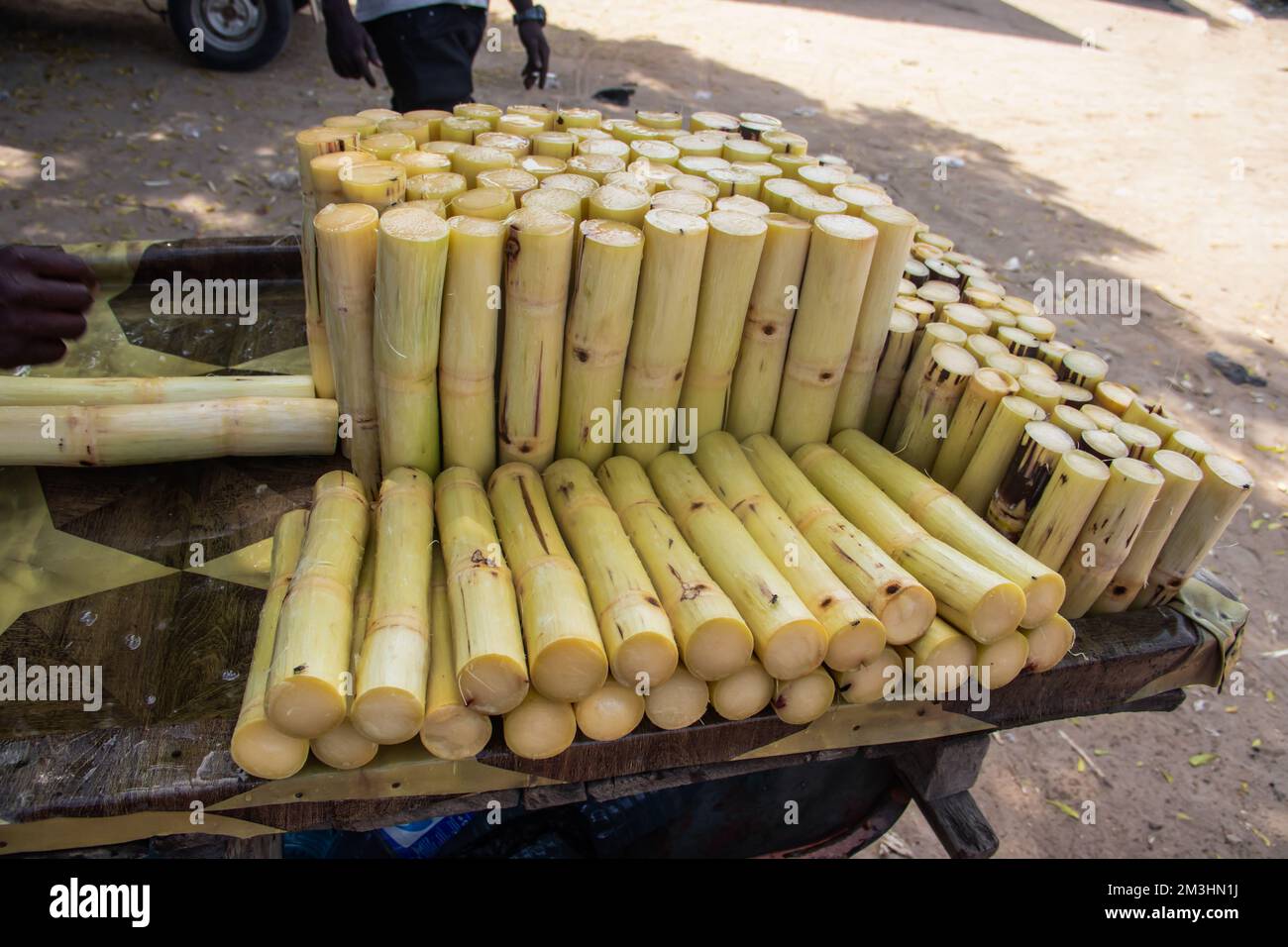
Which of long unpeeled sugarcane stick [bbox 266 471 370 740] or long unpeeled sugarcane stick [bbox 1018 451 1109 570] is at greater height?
long unpeeled sugarcane stick [bbox 1018 451 1109 570]

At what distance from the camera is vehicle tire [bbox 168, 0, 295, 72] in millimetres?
7934

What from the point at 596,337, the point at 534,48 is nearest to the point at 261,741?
the point at 596,337

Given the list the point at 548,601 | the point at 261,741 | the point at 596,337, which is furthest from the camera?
the point at 596,337

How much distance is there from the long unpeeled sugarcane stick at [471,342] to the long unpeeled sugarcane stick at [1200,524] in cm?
175

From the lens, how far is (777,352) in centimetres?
230

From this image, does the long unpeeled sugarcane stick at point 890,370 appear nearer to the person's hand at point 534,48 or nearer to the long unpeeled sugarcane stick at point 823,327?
the long unpeeled sugarcane stick at point 823,327

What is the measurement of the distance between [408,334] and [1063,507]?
1568mm

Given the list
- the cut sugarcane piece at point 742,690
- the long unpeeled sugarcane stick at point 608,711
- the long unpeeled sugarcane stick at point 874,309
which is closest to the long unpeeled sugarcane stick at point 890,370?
the long unpeeled sugarcane stick at point 874,309

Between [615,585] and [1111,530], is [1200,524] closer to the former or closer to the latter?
[1111,530]

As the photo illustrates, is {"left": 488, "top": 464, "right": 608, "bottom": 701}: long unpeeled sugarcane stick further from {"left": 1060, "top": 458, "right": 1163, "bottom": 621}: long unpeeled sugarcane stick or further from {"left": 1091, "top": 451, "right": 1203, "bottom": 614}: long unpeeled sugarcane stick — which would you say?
{"left": 1091, "top": 451, "right": 1203, "bottom": 614}: long unpeeled sugarcane stick

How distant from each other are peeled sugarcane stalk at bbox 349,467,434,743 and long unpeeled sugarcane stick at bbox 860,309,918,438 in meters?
1.20

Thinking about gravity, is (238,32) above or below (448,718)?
below

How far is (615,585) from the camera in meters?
1.87

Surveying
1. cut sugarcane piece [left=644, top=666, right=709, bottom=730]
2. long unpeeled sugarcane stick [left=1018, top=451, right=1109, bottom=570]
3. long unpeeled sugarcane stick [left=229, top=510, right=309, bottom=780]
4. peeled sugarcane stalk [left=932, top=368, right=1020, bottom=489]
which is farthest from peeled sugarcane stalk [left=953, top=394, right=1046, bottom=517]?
long unpeeled sugarcane stick [left=229, top=510, right=309, bottom=780]
